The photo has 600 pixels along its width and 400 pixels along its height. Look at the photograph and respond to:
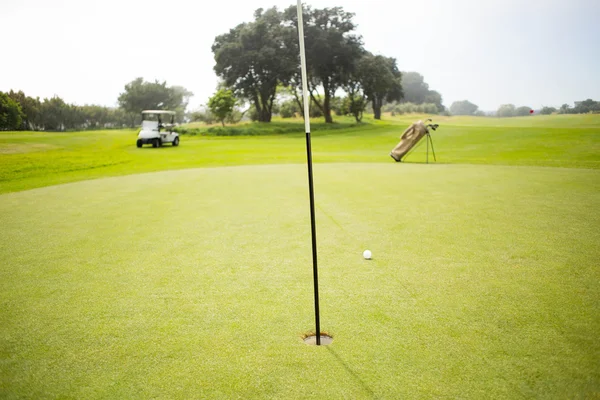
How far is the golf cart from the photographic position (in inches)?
977

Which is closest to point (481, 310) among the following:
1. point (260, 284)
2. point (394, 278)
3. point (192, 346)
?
point (394, 278)

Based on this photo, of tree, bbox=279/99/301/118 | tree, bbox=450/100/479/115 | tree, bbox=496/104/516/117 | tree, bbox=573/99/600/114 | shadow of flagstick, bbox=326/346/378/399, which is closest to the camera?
shadow of flagstick, bbox=326/346/378/399

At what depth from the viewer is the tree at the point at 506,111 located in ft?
118

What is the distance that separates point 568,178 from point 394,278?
27.7 ft

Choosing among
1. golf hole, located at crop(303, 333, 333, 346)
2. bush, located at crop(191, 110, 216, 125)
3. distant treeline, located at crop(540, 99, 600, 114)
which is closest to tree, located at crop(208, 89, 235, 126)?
bush, located at crop(191, 110, 216, 125)

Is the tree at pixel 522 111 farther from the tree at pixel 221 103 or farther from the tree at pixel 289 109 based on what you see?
the tree at pixel 289 109

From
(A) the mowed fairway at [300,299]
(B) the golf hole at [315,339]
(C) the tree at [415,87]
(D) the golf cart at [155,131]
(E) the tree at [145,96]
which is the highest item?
(C) the tree at [415,87]

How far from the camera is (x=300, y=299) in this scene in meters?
3.38

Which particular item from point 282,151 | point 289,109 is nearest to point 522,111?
point 282,151

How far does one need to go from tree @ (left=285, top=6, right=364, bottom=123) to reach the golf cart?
2288 centimetres

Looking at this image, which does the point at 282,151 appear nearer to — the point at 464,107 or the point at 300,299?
the point at 300,299

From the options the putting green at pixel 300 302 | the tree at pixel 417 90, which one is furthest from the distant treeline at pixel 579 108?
the tree at pixel 417 90

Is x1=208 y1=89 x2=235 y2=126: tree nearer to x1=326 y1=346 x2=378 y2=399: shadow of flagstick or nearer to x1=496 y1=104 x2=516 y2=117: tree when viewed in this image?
x1=496 y1=104 x2=516 y2=117: tree

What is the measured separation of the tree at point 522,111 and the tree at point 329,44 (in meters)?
19.4
